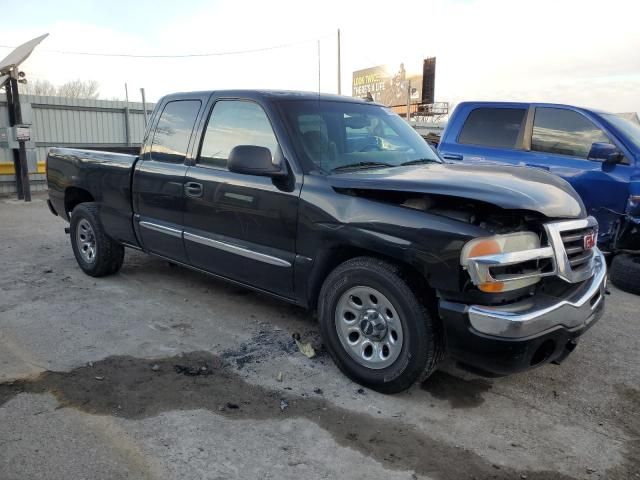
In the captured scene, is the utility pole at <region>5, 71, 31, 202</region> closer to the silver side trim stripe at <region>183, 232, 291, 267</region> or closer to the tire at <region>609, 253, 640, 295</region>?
the silver side trim stripe at <region>183, 232, 291, 267</region>

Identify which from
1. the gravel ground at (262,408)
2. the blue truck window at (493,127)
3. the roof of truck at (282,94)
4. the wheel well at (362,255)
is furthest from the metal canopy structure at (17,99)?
the wheel well at (362,255)

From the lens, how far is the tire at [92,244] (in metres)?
5.41

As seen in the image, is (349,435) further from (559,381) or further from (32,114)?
(32,114)

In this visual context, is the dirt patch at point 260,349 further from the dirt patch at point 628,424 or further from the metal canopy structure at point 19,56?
the metal canopy structure at point 19,56

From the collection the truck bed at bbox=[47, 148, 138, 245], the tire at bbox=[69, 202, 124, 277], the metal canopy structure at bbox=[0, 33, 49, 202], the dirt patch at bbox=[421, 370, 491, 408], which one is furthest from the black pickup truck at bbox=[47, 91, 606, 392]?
the metal canopy structure at bbox=[0, 33, 49, 202]

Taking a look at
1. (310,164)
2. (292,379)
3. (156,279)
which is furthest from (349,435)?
(156,279)

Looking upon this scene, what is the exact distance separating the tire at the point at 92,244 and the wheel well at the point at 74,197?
0.64 feet

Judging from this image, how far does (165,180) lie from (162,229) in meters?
0.44

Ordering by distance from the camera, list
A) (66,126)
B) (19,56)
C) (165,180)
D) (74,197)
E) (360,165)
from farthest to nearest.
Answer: (66,126) < (19,56) < (74,197) < (165,180) < (360,165)

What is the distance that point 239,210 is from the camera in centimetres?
391

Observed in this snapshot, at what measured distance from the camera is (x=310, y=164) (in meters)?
3.57

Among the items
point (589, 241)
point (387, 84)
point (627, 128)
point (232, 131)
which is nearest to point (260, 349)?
point (232, 131)

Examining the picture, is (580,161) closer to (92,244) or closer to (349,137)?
(349,137)

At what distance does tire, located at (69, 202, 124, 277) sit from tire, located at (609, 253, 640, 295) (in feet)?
17.6
